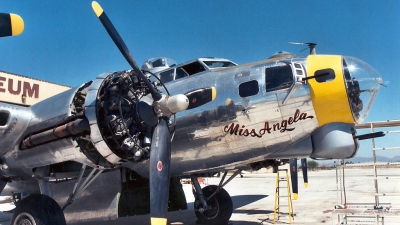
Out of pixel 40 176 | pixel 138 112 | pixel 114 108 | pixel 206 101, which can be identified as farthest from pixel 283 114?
pixel 40 176

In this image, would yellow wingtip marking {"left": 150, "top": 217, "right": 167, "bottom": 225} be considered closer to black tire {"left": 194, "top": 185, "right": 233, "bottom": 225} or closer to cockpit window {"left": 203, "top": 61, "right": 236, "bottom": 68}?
cockpit window {"left": 203, "top": 61, "right": 236, "bottom": 68}

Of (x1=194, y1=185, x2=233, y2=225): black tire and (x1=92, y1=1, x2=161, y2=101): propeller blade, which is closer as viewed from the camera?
(x1=92, y1=1, x2=161, y2=101): propeller blade

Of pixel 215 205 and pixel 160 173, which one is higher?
pixel 160 173

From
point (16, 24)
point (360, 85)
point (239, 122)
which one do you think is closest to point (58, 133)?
point (16, 24)

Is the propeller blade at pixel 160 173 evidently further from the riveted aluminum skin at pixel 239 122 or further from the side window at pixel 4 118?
the side window at pixel 4 118

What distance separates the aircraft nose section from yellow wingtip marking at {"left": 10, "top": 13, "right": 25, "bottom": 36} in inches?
222

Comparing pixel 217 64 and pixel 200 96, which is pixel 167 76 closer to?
pixel 217 64

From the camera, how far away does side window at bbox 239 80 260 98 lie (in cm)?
775

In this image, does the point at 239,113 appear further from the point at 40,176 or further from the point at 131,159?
the point at 40,176

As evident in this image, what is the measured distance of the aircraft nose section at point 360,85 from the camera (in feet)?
24.0

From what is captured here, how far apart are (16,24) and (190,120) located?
4.08m

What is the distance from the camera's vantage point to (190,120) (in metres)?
8.20

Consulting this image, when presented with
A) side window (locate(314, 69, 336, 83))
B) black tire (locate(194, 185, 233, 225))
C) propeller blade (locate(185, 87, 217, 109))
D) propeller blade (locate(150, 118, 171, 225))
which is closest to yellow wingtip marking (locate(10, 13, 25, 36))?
propeller blade (locate(150, 118, 171, 225))

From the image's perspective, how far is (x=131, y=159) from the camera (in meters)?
7.56
